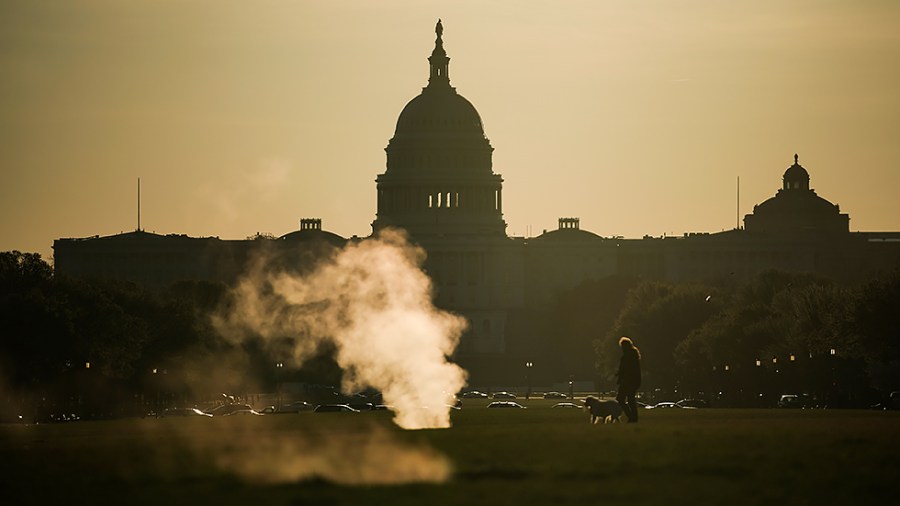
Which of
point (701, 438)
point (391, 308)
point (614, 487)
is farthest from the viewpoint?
point (391, 308)

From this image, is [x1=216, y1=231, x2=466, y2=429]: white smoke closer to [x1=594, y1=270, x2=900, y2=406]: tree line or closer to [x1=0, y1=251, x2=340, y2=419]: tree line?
[x1=0, y1=251, x2=340, y2=419]: tree line

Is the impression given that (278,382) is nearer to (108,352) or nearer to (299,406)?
(299,406)

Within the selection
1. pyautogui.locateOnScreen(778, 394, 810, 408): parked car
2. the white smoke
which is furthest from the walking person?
pyautogui.locateOnScreen(778, 394, 810, 408): parked car

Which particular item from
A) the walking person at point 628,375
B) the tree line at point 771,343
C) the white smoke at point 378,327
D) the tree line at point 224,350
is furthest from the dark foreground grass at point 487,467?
the tree line at point 771,343

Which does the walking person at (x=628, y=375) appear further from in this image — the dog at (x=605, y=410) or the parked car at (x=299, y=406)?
the parked car at (x=299, y=406)

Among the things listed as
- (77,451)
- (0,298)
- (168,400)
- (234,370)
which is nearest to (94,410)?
(0,298)

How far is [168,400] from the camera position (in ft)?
473

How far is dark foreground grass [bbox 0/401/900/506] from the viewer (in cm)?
3356

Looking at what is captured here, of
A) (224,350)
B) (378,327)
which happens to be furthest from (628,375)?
(224,350)

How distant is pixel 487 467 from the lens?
37375mm

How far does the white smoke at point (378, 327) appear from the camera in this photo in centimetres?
8569

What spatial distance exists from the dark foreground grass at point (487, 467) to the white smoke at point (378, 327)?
1443 cm

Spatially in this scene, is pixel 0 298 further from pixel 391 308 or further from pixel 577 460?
pixel 577 460

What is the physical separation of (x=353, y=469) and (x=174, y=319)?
109 m
